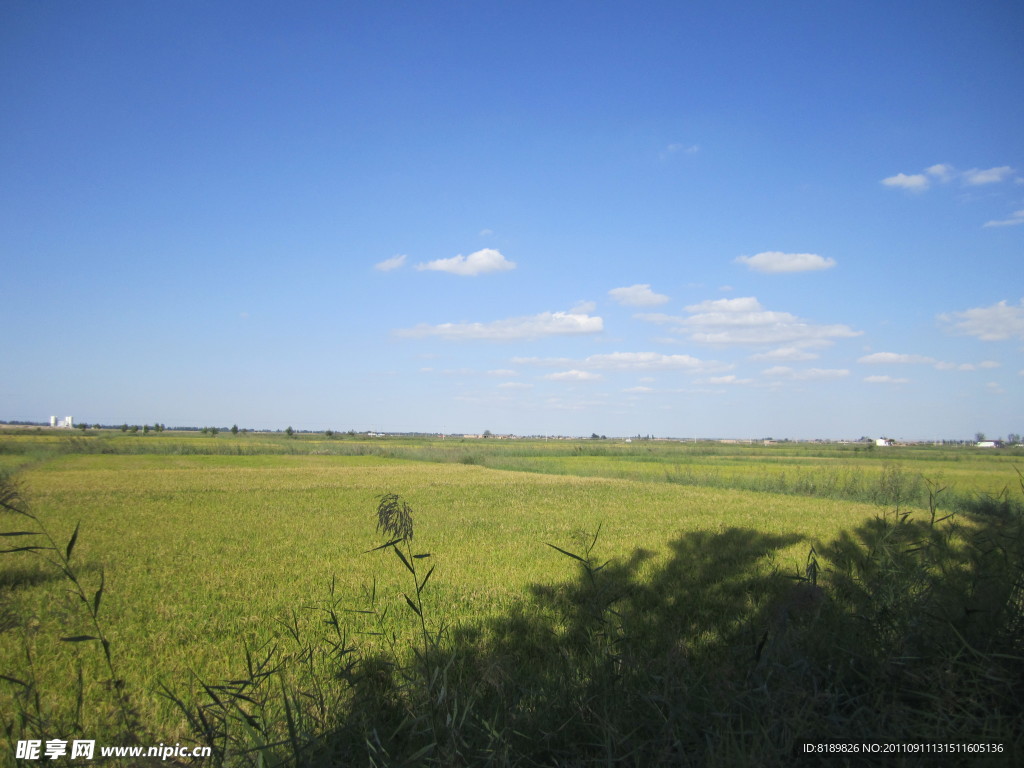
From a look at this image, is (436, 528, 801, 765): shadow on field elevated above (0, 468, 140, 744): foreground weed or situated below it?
below

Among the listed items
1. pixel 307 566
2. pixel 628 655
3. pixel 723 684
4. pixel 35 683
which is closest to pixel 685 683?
pixel 723 684

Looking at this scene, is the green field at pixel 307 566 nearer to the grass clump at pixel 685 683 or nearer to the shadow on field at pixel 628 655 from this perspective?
the shadow on field at pixel 628 655

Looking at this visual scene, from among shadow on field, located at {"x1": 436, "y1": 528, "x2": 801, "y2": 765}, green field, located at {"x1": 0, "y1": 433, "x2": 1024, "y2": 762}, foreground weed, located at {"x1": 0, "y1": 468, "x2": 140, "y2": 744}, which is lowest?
green field, located at {"x1": 0, "y1": 433, "x2": 1024, "y2": 762}

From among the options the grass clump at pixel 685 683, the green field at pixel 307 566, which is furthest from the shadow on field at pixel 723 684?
the green field at pixel 307 566

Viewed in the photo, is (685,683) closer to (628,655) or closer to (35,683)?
(628,655)

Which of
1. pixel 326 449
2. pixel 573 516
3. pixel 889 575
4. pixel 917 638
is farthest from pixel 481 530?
pixel 326 449

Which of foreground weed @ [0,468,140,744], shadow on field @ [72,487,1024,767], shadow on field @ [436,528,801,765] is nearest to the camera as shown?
foreground weed @ [0,468,140,744]

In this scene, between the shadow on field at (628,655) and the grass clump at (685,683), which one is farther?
the shadow on field at (628,655)

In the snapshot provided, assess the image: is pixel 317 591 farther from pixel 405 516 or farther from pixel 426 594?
pixel 405 516

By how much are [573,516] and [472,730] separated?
40.3 feet

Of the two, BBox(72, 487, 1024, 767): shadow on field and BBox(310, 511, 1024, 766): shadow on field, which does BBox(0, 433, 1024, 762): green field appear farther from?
BBox(310, 511, 1024, 766): shadow on field

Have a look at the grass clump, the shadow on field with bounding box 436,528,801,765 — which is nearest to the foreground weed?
the grass clump

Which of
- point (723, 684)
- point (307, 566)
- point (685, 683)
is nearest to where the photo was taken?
point (723, 684)

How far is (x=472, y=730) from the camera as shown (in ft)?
10.6
